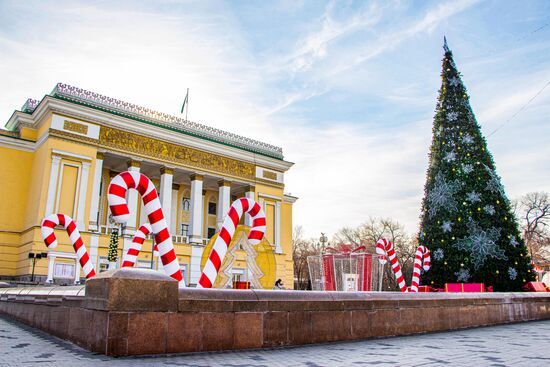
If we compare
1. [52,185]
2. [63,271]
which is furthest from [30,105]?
[63,271]

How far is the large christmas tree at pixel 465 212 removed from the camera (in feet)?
56.6

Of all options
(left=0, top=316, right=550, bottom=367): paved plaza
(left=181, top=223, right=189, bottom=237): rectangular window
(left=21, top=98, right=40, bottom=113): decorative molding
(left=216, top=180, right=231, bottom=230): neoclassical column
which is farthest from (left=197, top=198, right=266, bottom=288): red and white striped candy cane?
(left=181, top=223, right=189, bottom=237): rectangular window

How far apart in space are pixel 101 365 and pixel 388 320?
5019 millimetres

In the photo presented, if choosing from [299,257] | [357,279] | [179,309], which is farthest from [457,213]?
[299,257]

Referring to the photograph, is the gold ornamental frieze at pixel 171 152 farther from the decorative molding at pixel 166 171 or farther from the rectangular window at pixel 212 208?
the rectangular window at pixel 212 208

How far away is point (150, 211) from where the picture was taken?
23.7 feet

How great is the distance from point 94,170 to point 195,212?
8391mm

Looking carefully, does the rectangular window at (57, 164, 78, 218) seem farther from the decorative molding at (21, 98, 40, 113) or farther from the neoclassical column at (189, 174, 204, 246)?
the neoclassical column at (189, 174, 204, 246)

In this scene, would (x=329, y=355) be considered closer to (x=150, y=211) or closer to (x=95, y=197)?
(x=150, y=211)

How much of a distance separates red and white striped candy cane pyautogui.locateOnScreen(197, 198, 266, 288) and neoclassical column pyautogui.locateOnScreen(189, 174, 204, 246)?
2538 cm

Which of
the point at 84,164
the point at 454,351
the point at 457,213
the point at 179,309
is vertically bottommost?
the point at 454,351

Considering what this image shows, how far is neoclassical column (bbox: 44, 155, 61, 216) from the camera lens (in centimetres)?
2623

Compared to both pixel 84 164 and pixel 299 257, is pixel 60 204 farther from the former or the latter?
pixel 299 257

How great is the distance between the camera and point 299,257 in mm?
68688
